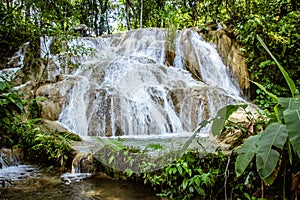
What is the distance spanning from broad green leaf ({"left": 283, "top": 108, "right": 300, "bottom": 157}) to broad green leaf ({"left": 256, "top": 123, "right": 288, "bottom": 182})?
93 mm

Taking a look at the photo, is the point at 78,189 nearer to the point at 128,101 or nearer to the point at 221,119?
the point at 221,119

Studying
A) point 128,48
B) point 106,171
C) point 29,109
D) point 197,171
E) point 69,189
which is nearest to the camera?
point 197,171

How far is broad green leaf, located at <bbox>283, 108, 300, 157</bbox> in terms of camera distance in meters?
1.69

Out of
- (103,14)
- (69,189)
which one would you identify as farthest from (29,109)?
(103,14)

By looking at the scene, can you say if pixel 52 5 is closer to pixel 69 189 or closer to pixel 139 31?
pixel 69 189

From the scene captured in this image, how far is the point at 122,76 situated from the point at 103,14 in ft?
43.1

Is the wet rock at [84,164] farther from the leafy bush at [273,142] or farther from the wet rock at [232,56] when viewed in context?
the wet rock at [232,56]

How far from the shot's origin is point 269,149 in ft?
5.96

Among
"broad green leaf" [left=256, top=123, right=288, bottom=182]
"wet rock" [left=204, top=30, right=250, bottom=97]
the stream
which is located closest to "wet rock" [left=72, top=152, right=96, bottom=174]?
the stream

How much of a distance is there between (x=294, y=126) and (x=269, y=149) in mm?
220

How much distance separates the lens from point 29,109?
6.35 meters

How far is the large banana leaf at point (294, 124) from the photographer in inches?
66.6

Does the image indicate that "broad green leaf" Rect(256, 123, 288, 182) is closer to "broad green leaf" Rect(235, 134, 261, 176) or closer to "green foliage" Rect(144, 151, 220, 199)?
"broad green leaf" Rect(235, 134, 261, 176)

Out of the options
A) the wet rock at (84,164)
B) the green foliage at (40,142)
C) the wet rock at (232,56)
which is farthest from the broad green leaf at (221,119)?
the wet rock at (232,56)
